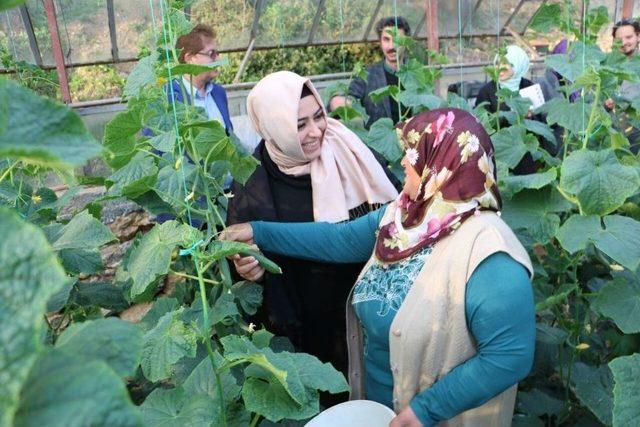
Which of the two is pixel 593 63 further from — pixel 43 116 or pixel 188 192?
pixel 43 116

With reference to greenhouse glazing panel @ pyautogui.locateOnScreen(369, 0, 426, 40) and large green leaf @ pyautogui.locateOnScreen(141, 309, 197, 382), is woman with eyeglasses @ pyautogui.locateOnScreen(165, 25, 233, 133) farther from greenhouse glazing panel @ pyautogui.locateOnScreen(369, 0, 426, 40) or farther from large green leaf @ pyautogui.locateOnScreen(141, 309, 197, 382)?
greenhouse glazing panel @ pyautogui.locateOnScreen(369, 0, 426, 40)

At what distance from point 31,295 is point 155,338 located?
90 centimetres

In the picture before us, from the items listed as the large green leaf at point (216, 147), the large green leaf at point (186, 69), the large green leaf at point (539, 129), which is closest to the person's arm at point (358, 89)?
the large green leaf at point (539, 129)

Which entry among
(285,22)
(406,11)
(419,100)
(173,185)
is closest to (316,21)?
(285,22)

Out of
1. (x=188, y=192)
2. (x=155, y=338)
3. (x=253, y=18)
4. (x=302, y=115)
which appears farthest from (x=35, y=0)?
(x=155, y=338)

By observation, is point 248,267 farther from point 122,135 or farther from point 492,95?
point 492,95

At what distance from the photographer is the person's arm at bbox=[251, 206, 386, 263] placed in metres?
1.95

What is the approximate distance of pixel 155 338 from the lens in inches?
48.2

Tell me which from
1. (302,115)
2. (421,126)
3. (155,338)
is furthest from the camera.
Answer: (302,115)

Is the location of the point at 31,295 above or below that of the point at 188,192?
above

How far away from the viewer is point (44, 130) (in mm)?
396

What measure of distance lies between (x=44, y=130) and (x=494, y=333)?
1.24 m

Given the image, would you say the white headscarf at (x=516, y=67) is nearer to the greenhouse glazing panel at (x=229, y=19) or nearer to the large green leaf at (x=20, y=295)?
the greenhouse glazing panel at (x=229, y=19)

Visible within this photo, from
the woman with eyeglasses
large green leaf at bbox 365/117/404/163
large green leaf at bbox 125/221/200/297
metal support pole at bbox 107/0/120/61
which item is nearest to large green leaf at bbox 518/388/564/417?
large green leaf at bbox 365/117/404/163
